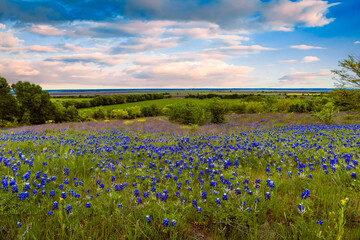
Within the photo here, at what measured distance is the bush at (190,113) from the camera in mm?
37781

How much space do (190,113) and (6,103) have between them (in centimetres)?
4796

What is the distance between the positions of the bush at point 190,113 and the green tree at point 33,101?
3734cm

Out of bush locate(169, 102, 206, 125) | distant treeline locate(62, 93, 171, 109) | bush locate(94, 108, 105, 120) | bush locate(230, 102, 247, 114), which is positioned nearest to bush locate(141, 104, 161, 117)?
bush locate(94, 108, 105, 120)

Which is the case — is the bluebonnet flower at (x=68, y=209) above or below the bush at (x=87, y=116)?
above

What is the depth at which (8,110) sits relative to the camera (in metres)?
52.2

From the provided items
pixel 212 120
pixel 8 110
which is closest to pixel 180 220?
pixel 212 120

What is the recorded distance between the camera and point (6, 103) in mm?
50750

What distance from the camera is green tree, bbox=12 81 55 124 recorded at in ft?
167

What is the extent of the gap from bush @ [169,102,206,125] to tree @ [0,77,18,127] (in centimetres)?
4429

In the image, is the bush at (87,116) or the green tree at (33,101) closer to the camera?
the green tree at (33,101)

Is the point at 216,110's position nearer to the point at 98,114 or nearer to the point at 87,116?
the point at 87,116

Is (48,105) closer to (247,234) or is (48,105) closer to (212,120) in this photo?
(212,120)

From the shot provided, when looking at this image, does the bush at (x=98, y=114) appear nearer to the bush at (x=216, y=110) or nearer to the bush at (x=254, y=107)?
the bush at (x=216, y=110)

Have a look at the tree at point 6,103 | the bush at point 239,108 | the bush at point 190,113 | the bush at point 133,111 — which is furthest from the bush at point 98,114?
the bush at point 239,108
